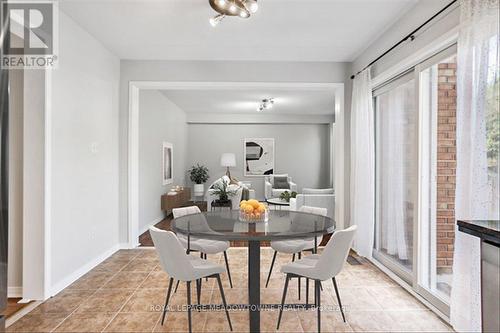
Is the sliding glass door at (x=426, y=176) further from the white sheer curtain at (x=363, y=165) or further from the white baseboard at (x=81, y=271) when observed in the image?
the white baseboard at (x=81, y=271)

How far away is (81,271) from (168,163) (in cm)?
396

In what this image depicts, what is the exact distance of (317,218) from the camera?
278cm

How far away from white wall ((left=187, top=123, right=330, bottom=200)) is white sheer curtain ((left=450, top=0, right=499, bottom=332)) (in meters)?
7.87

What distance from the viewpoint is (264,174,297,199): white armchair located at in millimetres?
8820

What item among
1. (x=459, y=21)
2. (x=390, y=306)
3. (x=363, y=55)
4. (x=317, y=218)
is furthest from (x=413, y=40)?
Answer: (x=390, y=306)

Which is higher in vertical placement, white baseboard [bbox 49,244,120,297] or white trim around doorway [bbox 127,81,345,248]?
white trim around doorway [bbox 127,81,345,248]

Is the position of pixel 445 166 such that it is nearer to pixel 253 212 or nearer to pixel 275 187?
pixel 253 212

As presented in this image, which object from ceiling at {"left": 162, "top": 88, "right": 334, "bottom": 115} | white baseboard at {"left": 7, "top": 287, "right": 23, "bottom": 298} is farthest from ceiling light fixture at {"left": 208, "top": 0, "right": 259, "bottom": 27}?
ceiling at {"left": 162, "top": 88, "right": 334, "bottom": 115}

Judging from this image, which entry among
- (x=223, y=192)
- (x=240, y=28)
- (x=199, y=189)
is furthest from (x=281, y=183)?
(x=240, y=28)

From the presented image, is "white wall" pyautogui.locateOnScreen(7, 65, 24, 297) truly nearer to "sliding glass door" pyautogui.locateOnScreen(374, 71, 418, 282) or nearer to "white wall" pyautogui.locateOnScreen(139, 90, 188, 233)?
"white wall" pyautogui.locateOnScreen(139, 90, 188, 233)

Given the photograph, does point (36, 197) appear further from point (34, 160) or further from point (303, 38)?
point (303, 38)

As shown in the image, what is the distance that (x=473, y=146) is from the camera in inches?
83.5

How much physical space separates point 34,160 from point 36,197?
34 cm

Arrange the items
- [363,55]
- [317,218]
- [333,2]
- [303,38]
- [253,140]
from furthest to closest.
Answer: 1. [253,140]
2. [363,55]
3. [303,38]
4. [333,2]
5. [317,218]
